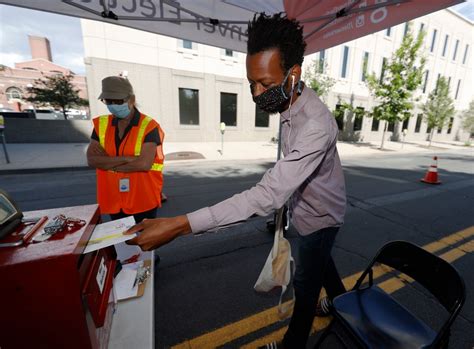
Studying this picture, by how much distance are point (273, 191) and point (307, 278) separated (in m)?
0.83

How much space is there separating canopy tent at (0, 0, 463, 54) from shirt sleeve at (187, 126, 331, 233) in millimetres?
2123

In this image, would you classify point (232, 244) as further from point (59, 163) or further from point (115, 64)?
point (115, 64)

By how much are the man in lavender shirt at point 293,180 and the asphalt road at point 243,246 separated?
686 mm

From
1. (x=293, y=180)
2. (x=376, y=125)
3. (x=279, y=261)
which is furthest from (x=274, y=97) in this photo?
(x=376, y=125)

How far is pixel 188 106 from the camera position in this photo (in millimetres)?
14641

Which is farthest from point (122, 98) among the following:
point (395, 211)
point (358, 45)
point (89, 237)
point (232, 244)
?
point (358, 45)

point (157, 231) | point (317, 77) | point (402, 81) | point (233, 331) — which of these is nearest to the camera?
point (157, 231)

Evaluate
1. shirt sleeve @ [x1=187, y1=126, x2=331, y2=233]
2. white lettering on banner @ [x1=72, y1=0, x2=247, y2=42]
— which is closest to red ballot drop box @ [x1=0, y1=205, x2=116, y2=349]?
shirt sleeve @ [x1=187, y1=126, x2=331, y2=233]

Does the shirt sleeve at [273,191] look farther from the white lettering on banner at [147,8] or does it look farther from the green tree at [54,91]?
the green tree at [54,91]

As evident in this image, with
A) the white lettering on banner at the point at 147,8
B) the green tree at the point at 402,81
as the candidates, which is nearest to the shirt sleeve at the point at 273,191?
the white lettering on banner at the point at 147,8

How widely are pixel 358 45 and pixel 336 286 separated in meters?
22.4

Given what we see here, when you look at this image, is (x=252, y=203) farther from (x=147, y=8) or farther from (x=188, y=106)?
(x=188, y=106)

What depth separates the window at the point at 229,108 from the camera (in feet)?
51.6

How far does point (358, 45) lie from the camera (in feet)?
62.7
